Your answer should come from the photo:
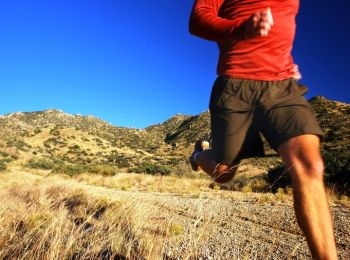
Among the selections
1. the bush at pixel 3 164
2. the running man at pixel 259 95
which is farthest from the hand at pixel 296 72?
the bush at pixel 3 164

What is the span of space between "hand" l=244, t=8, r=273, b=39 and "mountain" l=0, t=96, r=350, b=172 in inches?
1410

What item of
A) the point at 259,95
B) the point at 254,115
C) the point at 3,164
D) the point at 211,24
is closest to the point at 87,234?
the point at 254,115

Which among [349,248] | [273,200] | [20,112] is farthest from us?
[20,112]

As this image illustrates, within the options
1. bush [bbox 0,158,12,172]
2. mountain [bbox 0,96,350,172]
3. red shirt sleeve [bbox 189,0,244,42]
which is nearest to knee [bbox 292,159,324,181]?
red shirt sleeve [bbox 189,0,244,42]

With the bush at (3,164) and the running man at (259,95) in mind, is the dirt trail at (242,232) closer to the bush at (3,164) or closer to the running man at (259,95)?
the running man at (259,95)

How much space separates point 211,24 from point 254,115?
2.32 ft

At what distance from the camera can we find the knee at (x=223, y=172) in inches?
140

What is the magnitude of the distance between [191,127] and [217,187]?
68475mm

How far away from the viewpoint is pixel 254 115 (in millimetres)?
3217

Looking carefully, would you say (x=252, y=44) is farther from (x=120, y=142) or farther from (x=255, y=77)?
(x=120, y=142)

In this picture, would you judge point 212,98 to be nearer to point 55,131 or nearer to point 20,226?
point 20,226

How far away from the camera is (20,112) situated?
116 metres

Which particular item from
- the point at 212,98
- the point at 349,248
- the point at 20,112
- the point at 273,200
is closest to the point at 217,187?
the point at 273,200

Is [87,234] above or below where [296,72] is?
below
